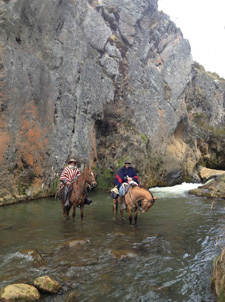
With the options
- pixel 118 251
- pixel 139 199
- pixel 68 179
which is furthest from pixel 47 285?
pixel 68 179

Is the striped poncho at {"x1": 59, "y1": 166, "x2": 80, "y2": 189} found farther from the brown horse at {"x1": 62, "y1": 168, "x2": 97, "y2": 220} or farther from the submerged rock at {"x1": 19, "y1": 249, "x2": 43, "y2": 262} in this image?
the submerged rock at {"x1": 19, "y1": 249, "x2": 43, "y2": 262}

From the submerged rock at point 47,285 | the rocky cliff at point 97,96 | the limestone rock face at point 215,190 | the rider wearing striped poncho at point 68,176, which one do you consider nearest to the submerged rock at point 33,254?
the submerged rock at point 47,285

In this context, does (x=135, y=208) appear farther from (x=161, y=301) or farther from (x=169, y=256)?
(x=161, y=301)

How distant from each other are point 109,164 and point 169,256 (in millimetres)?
17492

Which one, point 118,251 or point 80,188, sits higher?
point 80,188

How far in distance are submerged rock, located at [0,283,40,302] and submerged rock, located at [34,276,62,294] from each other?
0.14 metres

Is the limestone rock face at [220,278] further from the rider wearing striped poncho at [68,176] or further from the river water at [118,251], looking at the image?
the rider wearing striped poncho at [68,176]

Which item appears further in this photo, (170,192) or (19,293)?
(170,192)

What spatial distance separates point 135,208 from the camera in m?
9.85

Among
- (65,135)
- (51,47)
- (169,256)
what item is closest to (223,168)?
(65,135)

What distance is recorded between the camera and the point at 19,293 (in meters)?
4.31

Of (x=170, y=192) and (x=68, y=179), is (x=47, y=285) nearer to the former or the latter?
(x=68, y=179)

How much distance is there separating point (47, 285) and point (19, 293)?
502 millimetres

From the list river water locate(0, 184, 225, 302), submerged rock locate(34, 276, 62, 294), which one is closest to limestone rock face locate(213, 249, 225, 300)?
river water locate(0, 184, 225, 302)
